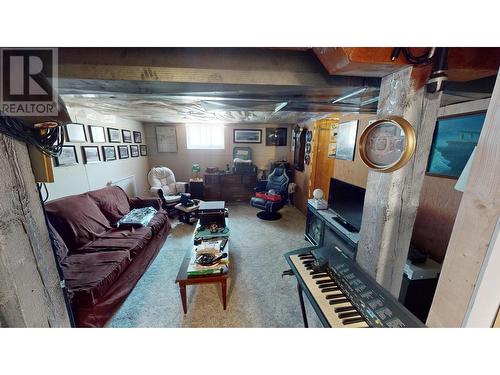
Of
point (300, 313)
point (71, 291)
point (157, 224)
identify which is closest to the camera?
point (71, 291)

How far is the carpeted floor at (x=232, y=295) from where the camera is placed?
1577 mm

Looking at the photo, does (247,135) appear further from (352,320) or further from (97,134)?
(352,320)

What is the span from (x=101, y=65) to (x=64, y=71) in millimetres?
174

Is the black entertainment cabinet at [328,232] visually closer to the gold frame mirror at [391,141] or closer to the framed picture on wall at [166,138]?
the gold frame mirror at [391,141]

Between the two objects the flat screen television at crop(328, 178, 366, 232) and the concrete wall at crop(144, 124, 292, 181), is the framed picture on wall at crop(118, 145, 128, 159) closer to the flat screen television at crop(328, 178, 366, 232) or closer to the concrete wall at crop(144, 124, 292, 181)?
the concrete wall at crop(144, 124, 292, 181)

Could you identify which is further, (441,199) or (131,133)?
(131,133)

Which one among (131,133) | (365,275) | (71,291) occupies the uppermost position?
(131,133)

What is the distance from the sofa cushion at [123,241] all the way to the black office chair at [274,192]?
7.05ft

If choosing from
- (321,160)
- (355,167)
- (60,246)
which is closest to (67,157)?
(60,246)

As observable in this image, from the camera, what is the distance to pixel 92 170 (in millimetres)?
2848

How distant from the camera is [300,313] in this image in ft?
5.42

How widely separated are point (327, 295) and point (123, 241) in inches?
87.9
